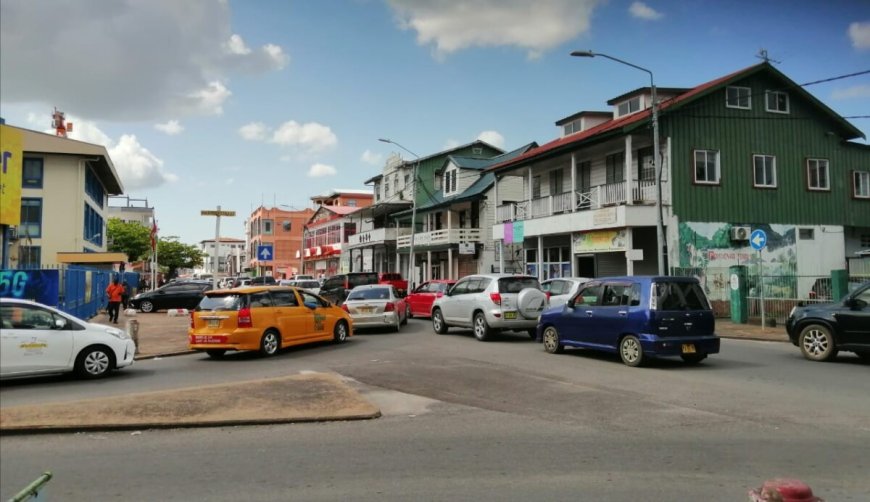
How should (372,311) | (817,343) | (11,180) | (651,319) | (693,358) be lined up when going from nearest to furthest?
1. (651,319)
2. (693,358)
3. (817,343)
4. (11,180)
5. (372,311)

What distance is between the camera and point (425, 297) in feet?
79.5

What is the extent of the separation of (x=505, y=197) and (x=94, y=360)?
Result: 32170 millimetres

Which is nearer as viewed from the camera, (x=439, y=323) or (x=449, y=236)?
(x=439, y=323)

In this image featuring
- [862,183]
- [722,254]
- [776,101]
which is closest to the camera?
[722,254]

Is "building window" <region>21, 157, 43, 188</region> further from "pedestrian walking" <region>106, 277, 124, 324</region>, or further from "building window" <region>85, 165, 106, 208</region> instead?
"pedestrian walking" <region>106, 277, 124, 324</region>

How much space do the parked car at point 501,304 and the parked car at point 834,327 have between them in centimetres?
580

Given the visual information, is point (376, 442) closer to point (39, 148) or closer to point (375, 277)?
point (375, 277)

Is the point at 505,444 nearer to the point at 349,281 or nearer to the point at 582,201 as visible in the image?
the point at 582,201

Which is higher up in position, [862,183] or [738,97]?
[738,97]

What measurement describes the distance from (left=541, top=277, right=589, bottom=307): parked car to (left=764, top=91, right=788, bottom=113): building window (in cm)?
1469

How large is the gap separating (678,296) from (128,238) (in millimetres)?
68224

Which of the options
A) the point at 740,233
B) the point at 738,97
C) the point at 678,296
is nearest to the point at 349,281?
the point at 740,233

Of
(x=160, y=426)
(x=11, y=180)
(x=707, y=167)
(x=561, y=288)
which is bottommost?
(x=160, y=426)

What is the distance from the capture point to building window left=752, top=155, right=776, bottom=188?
27.3 meters
